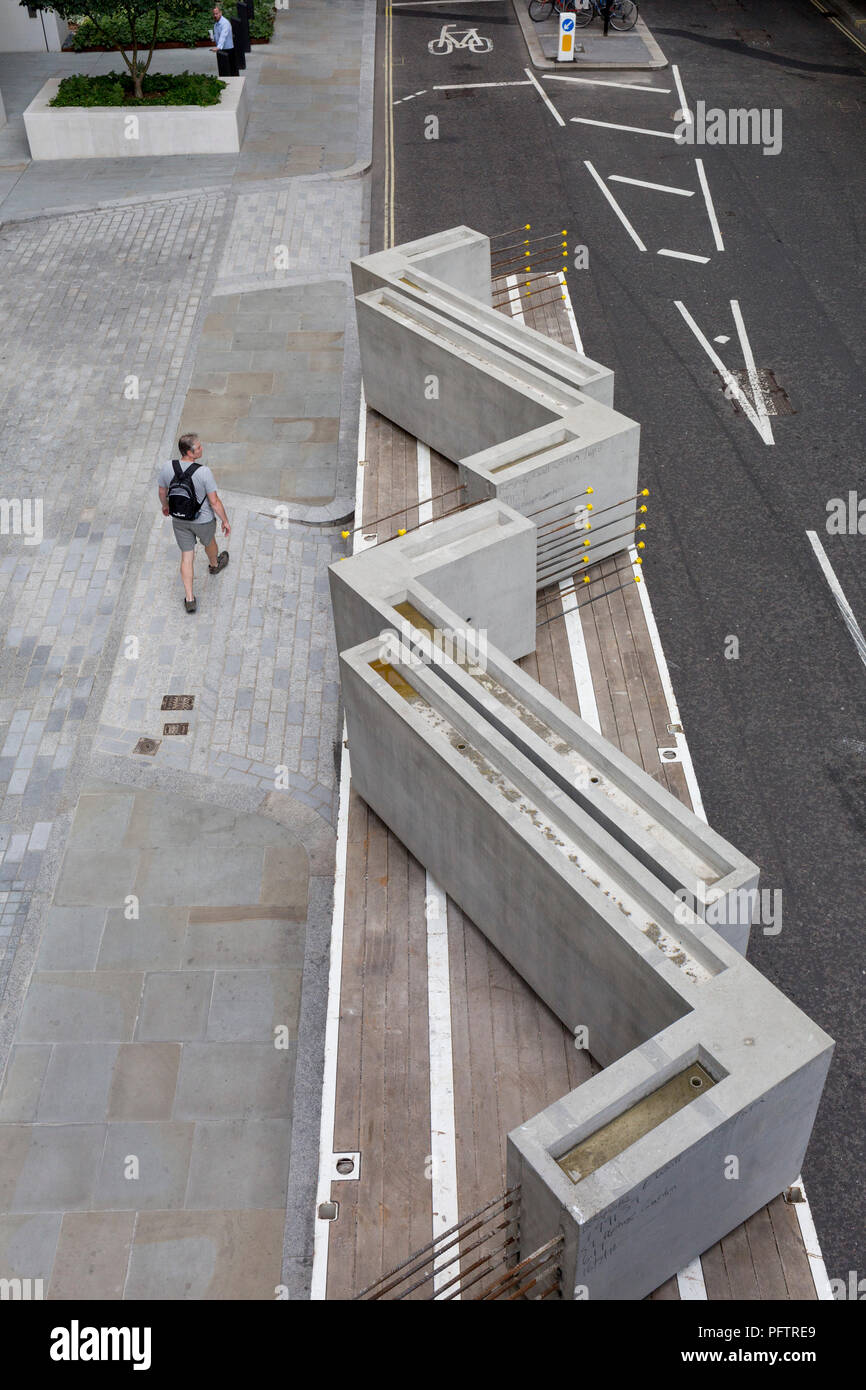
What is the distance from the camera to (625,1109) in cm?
614

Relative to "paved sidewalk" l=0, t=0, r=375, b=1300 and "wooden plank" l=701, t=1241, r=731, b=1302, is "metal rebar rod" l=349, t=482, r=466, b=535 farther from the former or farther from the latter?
→ "wooden plank" l=701, t=1241, r=731, b=1302

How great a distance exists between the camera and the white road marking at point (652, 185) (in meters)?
21.2

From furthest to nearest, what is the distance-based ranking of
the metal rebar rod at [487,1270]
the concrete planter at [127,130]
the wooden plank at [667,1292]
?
1. the concrete planter at [127,130]
2. the wooden plank at [667,1292]
3. the metal rebar rod at [487,1270]

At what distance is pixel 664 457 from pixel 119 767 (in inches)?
297

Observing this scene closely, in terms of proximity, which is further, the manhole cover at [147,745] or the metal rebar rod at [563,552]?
the manhole cover at [147,745]

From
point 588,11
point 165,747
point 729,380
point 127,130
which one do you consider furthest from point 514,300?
point 588,11

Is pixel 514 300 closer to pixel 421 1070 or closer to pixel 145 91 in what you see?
pixel 421 1070

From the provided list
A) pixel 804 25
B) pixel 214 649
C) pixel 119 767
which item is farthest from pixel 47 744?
pixel 804 25

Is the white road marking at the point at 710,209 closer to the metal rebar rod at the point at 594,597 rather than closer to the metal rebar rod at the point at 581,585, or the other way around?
the metal rebar rod at the point at 581,585

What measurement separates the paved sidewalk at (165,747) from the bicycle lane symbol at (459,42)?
9.35 m

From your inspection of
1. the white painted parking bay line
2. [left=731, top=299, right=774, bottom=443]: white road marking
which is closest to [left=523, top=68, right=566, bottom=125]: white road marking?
[left=731, top=299, right=774, bottom=443]: white road marking

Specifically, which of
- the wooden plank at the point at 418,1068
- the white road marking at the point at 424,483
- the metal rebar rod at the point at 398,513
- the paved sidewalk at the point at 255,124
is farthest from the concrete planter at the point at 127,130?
the wooden plank at the point at 418,1068

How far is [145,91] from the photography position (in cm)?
2375
